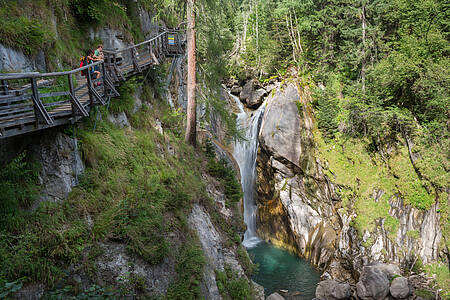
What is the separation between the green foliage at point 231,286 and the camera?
321 inches

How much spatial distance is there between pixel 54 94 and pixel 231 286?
727cm

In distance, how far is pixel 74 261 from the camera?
16.3ft

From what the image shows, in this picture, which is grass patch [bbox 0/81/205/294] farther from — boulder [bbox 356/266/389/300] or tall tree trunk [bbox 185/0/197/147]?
boulder [bbox 356/266/389/300]

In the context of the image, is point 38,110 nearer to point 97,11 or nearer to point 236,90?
point 97,11

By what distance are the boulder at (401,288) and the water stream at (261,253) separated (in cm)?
337

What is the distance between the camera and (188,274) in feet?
23.0

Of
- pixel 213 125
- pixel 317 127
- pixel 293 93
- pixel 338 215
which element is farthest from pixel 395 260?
pixel 213 125

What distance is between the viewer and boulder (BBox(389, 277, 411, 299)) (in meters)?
11.2

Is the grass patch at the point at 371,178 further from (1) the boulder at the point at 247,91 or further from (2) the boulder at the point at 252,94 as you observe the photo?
(1) the boulder at the point at 247,91

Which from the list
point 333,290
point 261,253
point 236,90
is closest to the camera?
point 333,290

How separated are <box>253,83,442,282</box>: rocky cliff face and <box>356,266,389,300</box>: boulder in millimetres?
950

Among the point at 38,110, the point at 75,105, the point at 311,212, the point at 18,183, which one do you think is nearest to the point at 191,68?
the point at 75,105

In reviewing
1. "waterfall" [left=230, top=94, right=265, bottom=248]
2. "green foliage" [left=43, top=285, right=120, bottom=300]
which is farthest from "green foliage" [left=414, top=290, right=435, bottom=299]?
"green foliage" [left=43, top=285, right=120, bottom=300]

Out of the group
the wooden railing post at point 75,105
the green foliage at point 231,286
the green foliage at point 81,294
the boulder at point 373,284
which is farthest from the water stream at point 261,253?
the wooden railing post at point 75,105
